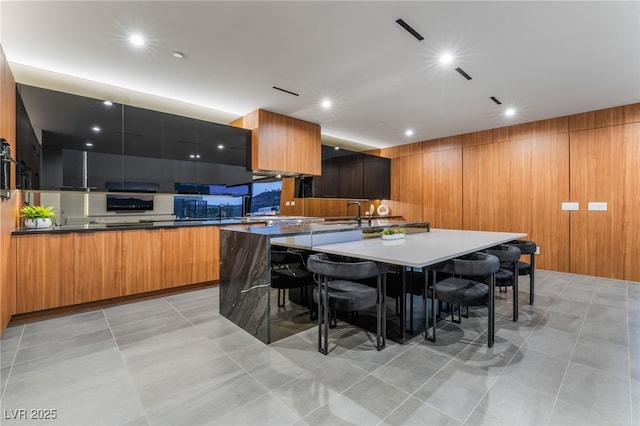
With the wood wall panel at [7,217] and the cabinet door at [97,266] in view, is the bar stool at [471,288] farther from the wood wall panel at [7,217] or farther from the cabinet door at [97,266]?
the wood wall panel at [7,217]

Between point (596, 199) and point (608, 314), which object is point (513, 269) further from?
point (596, 199)

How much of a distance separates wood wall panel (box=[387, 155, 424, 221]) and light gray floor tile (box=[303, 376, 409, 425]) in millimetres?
5575

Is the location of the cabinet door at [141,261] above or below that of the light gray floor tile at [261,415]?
above

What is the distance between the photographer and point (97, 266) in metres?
3.15

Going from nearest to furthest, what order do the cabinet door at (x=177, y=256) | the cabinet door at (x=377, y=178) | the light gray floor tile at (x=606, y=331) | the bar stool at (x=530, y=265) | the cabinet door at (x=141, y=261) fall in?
Answer: 1. the light gray floor tile at (x=606, y=331)
2. the bar stool at (x=530, y=265)
3. the cabinet door at (x=141, y=261)
4. the cabinet door at (x=177, y=256)
5. the cabinet door at (x=377, y=178)

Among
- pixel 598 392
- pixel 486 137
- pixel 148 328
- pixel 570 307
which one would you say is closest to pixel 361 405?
pixel 598 392

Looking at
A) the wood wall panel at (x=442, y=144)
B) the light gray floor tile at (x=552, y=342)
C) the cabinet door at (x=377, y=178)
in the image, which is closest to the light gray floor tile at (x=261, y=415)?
the light gray floor tile at (x=552, y=342)

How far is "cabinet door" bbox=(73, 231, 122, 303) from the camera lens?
9.98 ft

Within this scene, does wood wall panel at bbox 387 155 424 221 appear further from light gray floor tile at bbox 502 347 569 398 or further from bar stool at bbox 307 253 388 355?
bar stool at bbox 307 253 388 355

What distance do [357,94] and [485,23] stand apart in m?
1.81

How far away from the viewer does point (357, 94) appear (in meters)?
4.01

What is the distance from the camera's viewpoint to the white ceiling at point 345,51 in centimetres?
231

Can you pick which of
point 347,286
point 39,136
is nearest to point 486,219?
point 347,286

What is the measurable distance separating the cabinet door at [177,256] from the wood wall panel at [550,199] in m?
5.84
